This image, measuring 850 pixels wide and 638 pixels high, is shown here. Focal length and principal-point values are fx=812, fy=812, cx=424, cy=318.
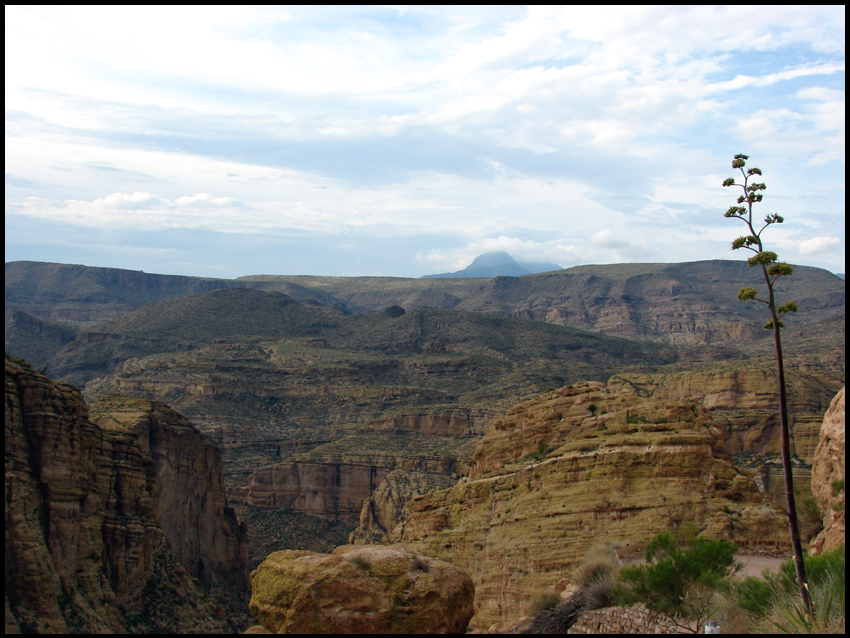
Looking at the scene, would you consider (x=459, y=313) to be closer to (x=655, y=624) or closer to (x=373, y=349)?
(x=373, y=349)

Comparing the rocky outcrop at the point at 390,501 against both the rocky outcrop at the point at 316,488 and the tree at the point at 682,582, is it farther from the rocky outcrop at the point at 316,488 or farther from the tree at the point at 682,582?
the tree at the point at 682,582

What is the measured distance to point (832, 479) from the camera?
19.3 m

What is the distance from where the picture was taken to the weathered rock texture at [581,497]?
25.0 m

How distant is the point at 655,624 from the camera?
54.9 ft

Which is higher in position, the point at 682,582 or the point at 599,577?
the point at 682,582

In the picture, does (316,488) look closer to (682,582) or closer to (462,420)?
(462,420)

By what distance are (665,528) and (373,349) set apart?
142161 mm

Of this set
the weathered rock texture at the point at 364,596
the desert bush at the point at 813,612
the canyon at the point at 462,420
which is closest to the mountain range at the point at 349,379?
the canyon at the point at 462,420

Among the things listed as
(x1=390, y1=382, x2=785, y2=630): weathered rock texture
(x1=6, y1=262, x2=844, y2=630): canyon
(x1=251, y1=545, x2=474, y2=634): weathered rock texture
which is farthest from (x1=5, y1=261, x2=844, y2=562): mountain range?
(x1=251, y1=545, x2=474, y2=634): weathered rock texture

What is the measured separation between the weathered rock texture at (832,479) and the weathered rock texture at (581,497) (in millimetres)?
3250

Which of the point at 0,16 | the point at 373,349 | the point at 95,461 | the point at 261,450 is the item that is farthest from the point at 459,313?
the point at 0,16

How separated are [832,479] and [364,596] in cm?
1175

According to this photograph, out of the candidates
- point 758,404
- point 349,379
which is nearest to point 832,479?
point 758,404

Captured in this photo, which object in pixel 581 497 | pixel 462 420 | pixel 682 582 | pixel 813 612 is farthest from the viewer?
pixel 462 420
